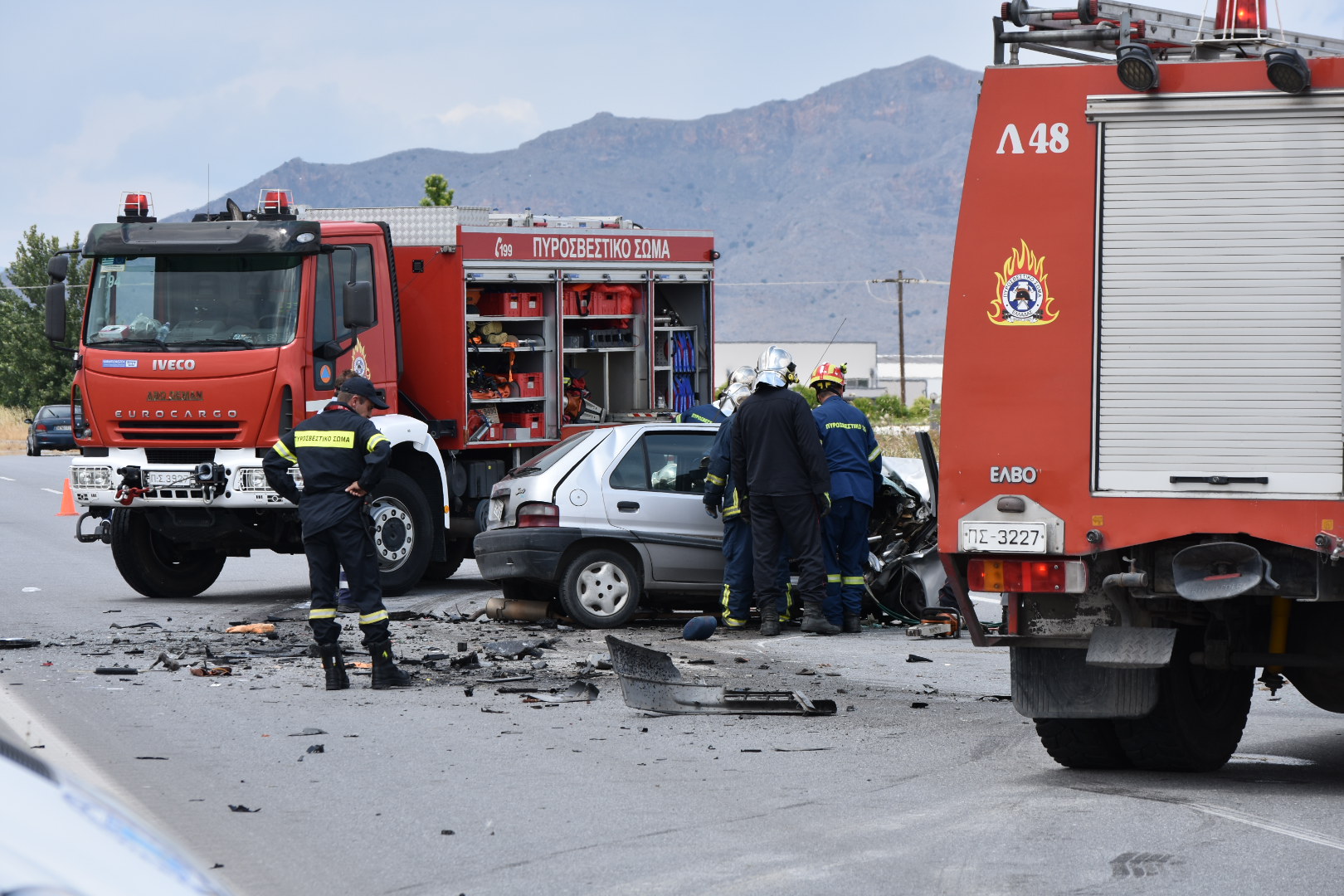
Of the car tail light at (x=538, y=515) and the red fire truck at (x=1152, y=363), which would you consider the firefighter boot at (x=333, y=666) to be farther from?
the red fire truck at (x=1152, y=363)

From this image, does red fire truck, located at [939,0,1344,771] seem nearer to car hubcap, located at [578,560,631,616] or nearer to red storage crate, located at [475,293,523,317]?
car hubcap, located at [578,560,631,616]

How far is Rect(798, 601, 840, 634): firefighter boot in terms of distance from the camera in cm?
1214

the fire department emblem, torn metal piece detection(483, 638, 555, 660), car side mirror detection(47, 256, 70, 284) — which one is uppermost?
car side mirror detection(47, 256, 70, 284)

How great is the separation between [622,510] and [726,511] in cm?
76

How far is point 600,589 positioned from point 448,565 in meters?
4.24

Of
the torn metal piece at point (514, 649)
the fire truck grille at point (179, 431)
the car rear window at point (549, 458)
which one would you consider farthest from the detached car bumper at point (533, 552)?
the fire truck grille at point (179, 431)

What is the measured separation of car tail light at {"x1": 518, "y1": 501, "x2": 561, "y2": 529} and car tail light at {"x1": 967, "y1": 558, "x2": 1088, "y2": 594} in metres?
5.73

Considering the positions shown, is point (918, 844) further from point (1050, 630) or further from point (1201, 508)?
point (1201, 508)

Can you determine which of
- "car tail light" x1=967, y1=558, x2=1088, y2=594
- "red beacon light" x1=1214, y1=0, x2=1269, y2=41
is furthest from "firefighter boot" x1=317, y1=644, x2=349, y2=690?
"red beacon light" x1=1214, y1=0, x2=1269, y2=41

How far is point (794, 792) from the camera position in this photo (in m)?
6.98

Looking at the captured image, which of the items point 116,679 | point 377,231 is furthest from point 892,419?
point 116,679

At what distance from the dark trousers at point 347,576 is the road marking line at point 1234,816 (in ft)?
14.5

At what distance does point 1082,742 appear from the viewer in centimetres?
738

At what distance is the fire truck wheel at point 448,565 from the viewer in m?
16.0
